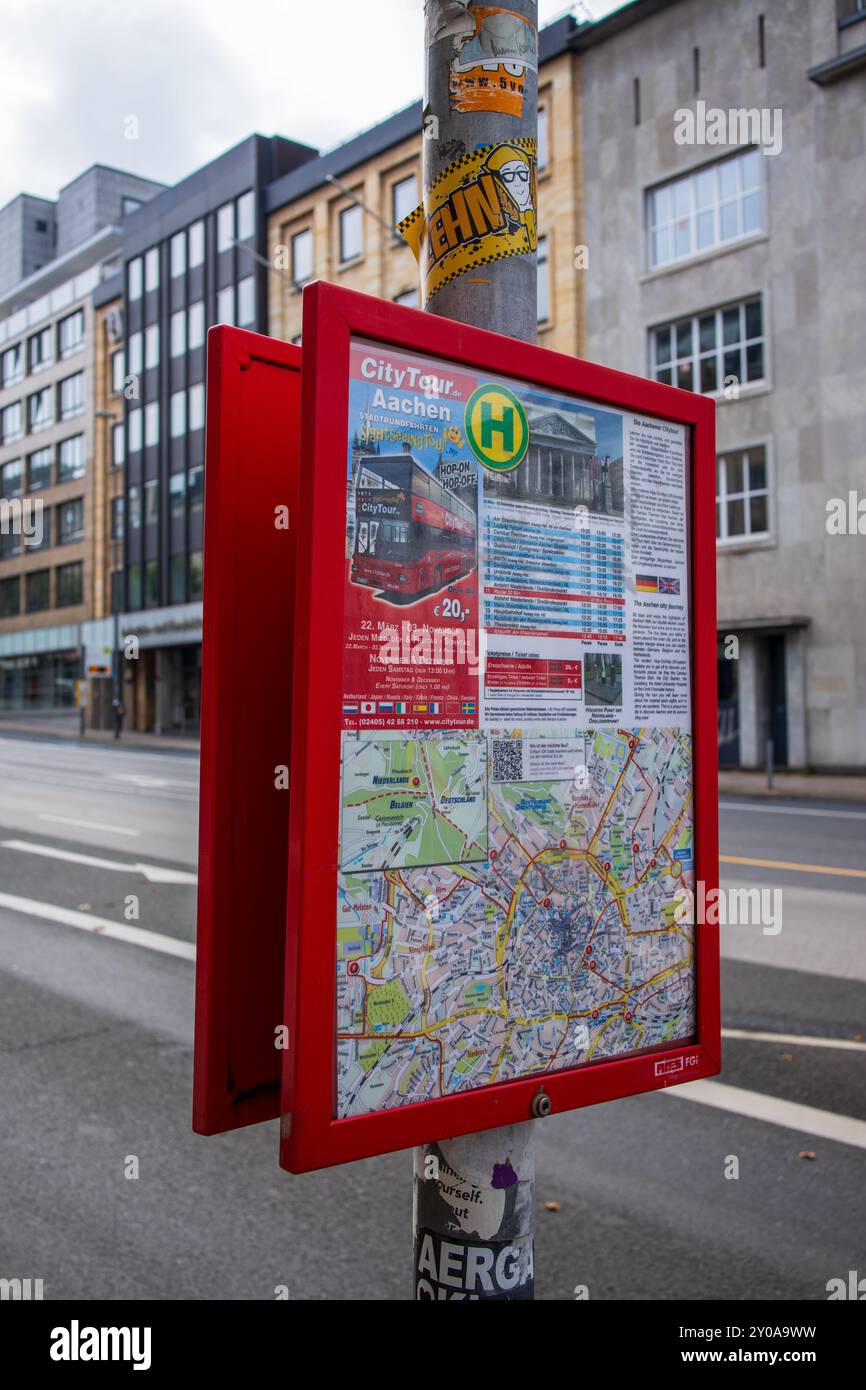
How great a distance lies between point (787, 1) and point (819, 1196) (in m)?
27.4

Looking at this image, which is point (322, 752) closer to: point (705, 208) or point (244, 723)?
point (244, 723)

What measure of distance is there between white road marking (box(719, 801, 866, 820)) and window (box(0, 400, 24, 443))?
53549mm

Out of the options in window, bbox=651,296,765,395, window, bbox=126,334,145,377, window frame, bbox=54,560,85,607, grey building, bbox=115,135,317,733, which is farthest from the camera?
window frame, bbox=54,560,85,607

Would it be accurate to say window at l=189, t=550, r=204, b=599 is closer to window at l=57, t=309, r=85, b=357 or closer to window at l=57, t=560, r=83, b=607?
window at l=57, t=560, r=83, b=607

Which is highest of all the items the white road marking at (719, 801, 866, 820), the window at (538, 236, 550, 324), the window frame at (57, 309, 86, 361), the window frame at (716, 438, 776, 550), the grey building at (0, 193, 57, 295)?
the grey building at (0, 193, 57, 295)

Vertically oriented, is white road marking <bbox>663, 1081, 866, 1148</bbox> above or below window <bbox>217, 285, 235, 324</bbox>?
below

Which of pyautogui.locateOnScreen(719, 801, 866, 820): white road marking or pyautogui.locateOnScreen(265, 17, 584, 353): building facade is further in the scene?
pyautogui.locateOnScreen(265, 17, 584, 353): building facade

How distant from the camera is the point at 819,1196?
422 centimetres

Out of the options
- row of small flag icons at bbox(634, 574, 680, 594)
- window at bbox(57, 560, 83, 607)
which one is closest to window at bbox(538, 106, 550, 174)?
row of small flag icons at bbox(634, 574, 680, 594)

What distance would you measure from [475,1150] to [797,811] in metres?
17.3

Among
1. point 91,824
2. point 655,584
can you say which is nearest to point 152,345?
point 91,824

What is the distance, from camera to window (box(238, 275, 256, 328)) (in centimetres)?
4278
